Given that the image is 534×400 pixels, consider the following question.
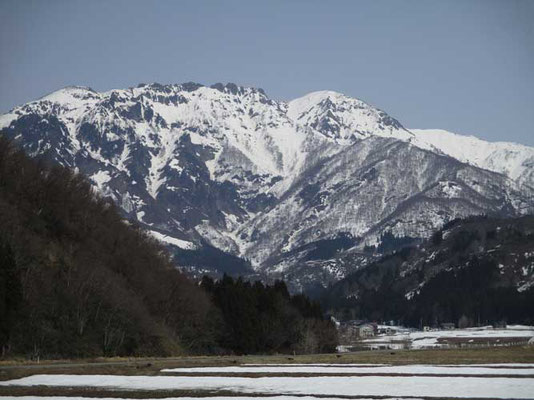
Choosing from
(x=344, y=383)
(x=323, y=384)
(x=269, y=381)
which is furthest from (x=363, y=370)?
(x=323, y=384)

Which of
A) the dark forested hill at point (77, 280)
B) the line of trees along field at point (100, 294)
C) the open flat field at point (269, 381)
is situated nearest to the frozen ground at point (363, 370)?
the open flat field at point (269, 381)

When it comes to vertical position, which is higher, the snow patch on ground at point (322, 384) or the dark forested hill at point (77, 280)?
the dark forested hill at point (77, 280)

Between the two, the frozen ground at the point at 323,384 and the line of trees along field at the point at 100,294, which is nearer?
the frozen ground at the point at 323,384

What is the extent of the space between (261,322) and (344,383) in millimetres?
93954

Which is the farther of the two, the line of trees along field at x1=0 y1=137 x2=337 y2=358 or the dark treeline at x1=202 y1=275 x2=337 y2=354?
the dark treeline at x1=202 y1=275 x2=337 y2=354

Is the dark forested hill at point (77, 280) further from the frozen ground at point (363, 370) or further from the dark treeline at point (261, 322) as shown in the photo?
the frozen ground at point (363, 370)

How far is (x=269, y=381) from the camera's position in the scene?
6116 cm

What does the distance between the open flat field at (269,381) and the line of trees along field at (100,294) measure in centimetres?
2257

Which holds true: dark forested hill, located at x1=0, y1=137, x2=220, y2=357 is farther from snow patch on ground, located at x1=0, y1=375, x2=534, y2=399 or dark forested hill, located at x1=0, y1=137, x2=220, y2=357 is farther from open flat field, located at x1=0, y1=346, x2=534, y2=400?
snow patch on ground, located at x1=0, y1=375, x2=534, y2=399

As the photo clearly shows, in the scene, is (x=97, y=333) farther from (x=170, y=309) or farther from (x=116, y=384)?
(x=116, y=384)

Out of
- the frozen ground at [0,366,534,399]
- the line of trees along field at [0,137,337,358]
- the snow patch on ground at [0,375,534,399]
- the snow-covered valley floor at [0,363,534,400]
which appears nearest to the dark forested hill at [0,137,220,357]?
the line of trees along field at [0,137,337,358]

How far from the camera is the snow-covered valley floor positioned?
5203 centimetres

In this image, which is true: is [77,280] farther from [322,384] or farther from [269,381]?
[322,384]

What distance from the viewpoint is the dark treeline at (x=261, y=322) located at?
491 feet
